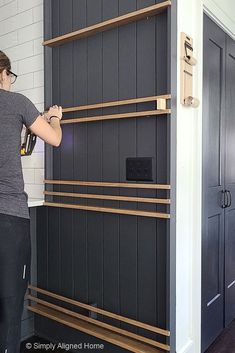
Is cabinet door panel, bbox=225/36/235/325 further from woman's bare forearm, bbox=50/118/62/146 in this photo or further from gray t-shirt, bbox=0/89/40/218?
gray t-shirt, bbox=0/89/40/218

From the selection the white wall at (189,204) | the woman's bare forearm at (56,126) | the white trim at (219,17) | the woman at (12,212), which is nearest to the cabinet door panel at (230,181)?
the white trim at (219,17)

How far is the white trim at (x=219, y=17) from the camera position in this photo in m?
1.99

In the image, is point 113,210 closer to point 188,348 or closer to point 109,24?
point 188,348

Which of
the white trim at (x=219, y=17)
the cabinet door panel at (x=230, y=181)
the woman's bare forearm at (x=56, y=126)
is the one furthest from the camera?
the cabinet door panel at (x=230, y=181)

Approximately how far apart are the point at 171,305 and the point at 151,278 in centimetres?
17

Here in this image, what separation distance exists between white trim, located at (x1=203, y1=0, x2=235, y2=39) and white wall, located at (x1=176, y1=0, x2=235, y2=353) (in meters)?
0.02

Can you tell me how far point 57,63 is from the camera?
216 centimetres

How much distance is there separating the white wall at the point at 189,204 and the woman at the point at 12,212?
2.44ft

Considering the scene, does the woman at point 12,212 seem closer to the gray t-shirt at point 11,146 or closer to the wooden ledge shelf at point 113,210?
the gray t-shirt at point 11,146

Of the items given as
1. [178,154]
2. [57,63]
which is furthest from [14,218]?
[57,63]

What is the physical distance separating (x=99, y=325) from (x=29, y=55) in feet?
6.03

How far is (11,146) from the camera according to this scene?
1379 millimetres

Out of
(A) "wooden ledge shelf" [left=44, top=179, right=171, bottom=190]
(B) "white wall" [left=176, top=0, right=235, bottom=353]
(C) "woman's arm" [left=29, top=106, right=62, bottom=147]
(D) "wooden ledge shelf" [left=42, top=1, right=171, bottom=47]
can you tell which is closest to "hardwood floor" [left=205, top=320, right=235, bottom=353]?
(B) "white wall" [left=176, top=0, right=235, bottom=353]

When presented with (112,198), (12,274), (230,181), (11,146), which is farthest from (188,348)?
(11,146)
